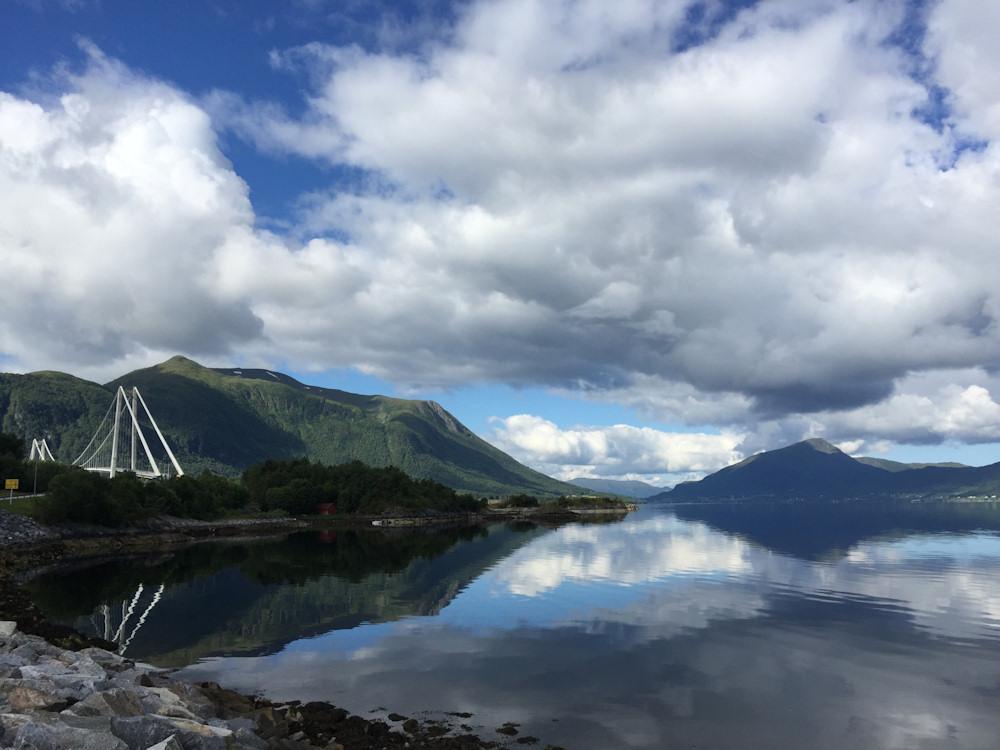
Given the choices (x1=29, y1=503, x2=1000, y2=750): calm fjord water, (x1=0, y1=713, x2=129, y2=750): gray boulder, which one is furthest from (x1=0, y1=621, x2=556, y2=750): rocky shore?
(x1=29, y1=503, x2=1000, y2=750): calm fjord water

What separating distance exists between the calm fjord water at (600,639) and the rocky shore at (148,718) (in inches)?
119

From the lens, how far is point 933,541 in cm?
14375

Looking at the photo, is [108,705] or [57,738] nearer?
[57,738]

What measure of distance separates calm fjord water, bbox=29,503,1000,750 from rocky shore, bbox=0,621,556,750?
3027mm

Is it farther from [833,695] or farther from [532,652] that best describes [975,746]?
[532,652]

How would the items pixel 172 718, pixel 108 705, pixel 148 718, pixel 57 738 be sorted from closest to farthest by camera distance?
pixel 57 738, pixel 148 718, pixel 172 718, pixel 108 705

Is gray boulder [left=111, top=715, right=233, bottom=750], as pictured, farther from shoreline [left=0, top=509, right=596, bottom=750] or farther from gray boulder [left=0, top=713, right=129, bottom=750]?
gray boulder [left=0, top=713, right=129, bottom=750]

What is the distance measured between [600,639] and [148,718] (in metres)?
35.6

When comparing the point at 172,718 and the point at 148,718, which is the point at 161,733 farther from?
the point at 172,718

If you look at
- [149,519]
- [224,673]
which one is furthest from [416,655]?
[149,519]

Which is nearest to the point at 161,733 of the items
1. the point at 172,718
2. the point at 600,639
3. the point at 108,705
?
the point at 172,718

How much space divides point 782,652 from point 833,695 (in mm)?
9420

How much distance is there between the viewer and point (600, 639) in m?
47.4

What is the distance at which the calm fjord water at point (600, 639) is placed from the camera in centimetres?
3106
